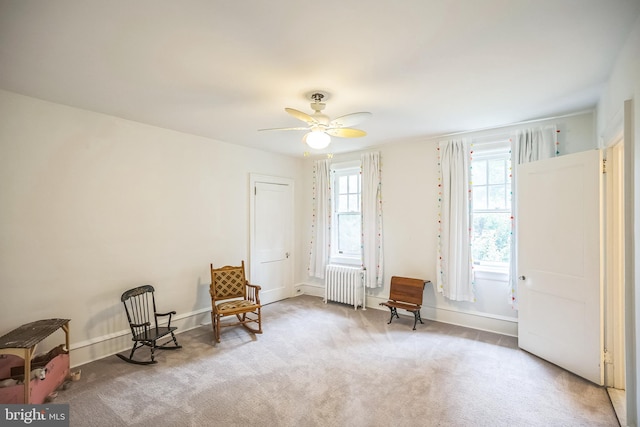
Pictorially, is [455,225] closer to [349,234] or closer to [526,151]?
[526,151]

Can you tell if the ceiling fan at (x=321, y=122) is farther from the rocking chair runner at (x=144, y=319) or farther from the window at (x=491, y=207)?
the rocking chair runner at (x=144, y=319)

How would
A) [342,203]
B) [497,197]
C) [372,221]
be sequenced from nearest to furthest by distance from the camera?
1. [497,197]
2. [372,221]
3. [342,203]

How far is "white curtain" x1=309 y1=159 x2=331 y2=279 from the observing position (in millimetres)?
5418

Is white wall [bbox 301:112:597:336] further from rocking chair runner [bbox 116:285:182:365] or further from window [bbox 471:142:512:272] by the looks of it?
rocking chair runner [bbox 116:285:182:365]

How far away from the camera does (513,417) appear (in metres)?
2.20

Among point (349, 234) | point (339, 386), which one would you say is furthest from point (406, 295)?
point (339, 386)

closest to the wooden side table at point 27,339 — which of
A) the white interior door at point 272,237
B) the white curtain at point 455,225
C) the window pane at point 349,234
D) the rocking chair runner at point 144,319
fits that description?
the rocking chair runner at point 144,319

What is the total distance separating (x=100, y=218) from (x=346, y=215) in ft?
11.9

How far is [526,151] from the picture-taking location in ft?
11.6

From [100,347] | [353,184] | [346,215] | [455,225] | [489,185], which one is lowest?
[100,347]

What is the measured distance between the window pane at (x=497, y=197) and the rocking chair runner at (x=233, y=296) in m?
3.36

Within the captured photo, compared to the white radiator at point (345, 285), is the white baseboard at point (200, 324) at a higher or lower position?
lower

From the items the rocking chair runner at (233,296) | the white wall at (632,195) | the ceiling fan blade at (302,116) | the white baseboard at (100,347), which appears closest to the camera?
the white wall at (632,195)

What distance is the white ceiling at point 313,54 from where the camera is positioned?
1657 mm
